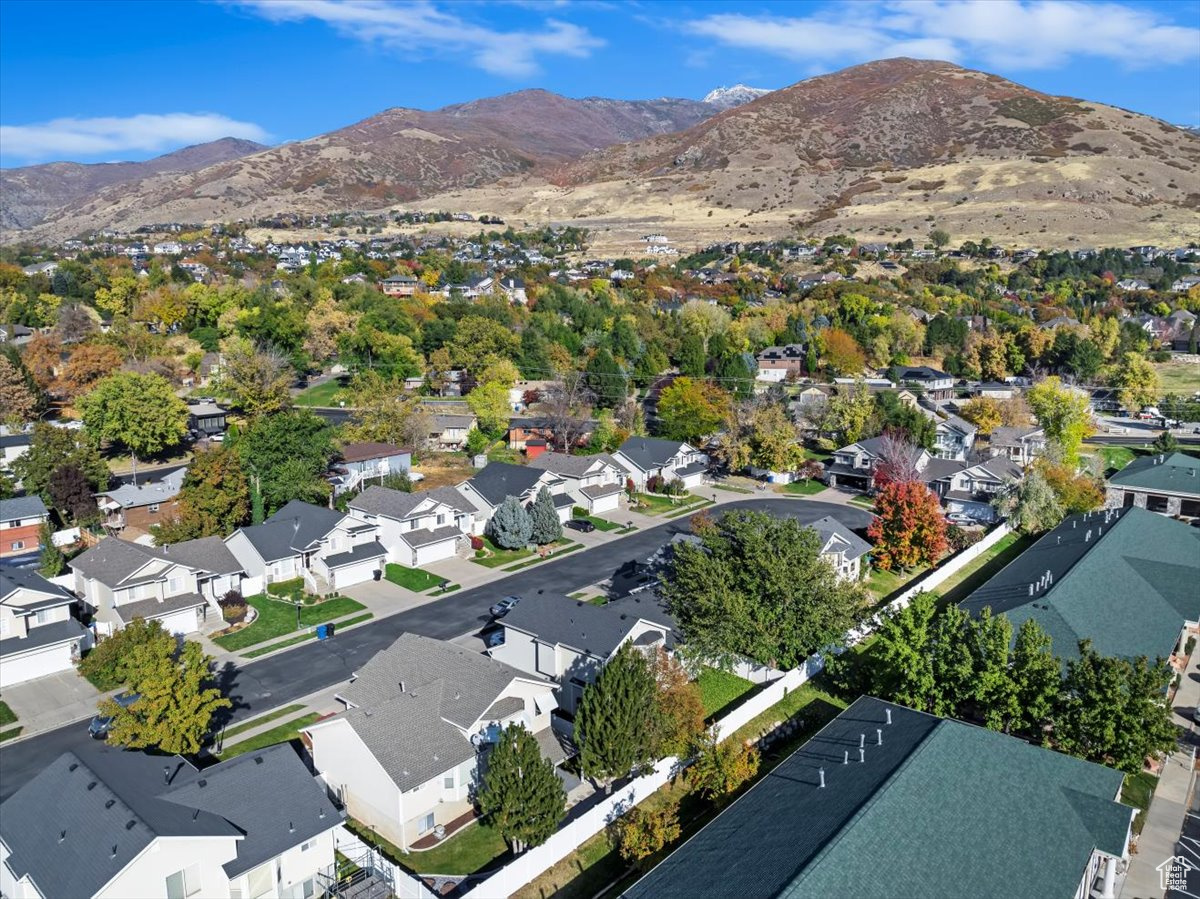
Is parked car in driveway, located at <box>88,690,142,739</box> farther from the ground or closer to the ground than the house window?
closer to the ground

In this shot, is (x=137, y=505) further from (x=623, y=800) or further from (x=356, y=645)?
(x=623, y=800)

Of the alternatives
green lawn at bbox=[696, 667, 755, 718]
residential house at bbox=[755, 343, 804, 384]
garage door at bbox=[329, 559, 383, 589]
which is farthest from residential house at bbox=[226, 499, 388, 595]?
residential house at bbox=[755, 343, 804, 384]

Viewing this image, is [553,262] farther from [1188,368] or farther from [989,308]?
[1188,368]

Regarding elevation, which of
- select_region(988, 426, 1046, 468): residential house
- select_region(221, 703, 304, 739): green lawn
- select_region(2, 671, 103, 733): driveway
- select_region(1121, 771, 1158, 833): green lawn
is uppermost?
select_region(988, 426, 1046, 468): residential house

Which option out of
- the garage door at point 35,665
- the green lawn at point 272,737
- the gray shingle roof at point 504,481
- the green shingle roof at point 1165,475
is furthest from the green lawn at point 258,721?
the green shingle roof at point 1165,475

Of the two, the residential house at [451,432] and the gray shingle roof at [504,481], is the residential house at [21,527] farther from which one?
the residential house at [451,432]

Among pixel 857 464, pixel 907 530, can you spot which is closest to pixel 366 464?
pixel 907 530

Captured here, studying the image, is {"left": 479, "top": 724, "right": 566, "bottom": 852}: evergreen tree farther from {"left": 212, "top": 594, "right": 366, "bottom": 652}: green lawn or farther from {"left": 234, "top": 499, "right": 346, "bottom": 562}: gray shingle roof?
{"left": 234, "top": 499, "right": 346, "bottom": 562}: gray shingle roof
